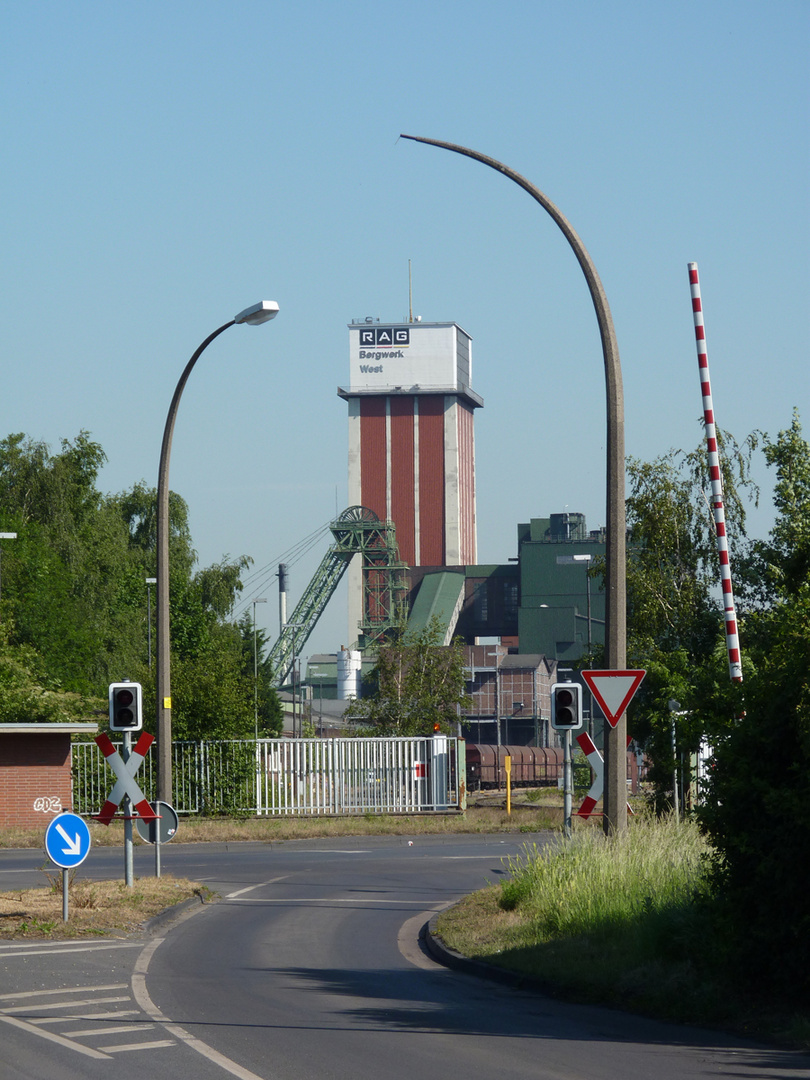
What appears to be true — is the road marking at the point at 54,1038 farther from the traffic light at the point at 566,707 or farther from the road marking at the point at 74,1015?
the traffic light at the point at 566,707

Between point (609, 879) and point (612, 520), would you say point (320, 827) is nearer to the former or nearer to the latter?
point (612, 520)

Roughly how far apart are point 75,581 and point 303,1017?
1779 inches

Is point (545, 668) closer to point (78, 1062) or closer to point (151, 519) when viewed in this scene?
point (151, 519)

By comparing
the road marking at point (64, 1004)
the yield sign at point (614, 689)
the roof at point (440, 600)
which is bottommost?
the road marking at point (64, 1004)

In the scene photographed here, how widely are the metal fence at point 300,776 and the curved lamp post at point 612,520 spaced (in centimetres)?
2026

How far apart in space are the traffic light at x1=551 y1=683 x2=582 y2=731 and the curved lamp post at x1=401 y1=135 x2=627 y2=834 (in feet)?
4.90

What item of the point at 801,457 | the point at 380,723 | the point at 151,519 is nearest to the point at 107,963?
the point at 801,457

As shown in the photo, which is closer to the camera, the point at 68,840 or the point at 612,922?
the point at 612,922

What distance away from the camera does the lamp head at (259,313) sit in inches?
784

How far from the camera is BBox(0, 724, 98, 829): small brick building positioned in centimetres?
3005

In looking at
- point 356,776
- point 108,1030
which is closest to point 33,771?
point 356,776

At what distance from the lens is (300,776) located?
1350 inches

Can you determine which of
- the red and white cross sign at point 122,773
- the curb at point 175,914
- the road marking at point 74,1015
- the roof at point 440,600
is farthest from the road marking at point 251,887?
the roof at point 440,600

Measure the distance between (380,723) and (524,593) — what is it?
5978cm
